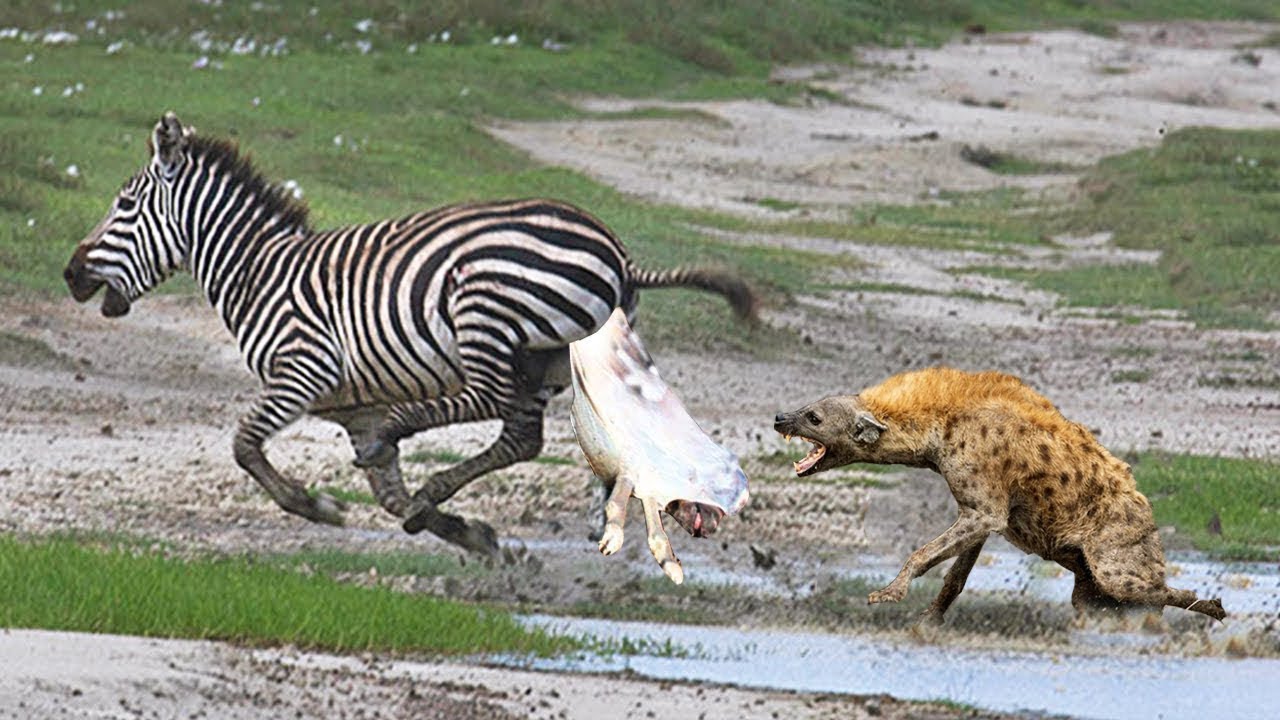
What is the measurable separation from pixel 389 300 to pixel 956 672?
308cm

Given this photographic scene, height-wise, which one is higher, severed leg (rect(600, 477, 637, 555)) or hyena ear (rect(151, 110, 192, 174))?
severed leg (rect(600, 477, 637, 555))

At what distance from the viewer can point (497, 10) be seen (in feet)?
130

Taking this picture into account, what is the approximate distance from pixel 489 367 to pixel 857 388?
6820 mm

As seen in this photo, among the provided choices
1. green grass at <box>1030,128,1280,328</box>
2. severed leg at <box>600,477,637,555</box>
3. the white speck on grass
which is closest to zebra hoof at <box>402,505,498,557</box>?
severed leg at <box>600,477,637,555</box>

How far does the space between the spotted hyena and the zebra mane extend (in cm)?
611

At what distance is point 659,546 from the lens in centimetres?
512

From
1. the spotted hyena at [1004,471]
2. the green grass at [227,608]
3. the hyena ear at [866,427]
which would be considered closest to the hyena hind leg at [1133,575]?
the spotted hyena at [1004,471]

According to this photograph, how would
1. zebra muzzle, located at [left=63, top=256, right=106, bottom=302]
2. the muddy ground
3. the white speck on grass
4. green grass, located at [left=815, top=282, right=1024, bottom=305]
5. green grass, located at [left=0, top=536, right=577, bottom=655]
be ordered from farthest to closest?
the white speck on grass < green grass, located at [left=815, top=282, right=1024, bottom=305] < zebra muzzle, located at [left=63, top=256, right=106, bottom=302] < the muddy ground < green grass, located at [left=0, top=536, right=577, bottom=655]

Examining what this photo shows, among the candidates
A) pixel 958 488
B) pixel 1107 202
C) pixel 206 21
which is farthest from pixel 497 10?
pixel 958 488

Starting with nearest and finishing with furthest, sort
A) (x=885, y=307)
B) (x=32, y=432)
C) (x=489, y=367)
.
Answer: (x=489, y=367)
(x=32, y=432)
(x=885, y=307)

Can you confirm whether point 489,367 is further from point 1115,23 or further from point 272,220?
point 1115,23

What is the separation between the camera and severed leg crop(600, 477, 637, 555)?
5109mm

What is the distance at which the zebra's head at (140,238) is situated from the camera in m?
11.7

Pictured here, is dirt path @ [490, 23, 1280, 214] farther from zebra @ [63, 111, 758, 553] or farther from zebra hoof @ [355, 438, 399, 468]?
zebra hoof @ [355, 438, 399, 468]
